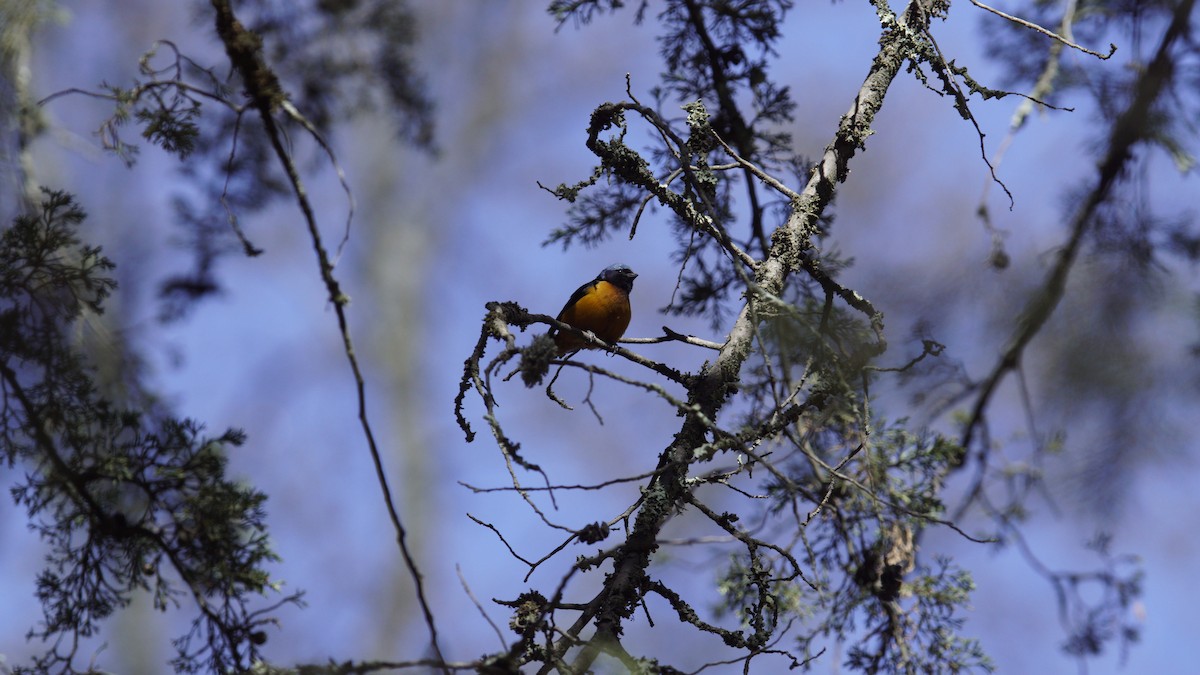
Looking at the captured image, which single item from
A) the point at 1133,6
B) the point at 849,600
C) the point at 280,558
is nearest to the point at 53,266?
the point at 280,558

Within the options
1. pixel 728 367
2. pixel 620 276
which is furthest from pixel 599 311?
pixel 728 367

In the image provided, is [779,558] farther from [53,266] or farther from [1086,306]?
[53,266]

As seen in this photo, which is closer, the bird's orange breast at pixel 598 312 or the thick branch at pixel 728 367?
the thick branch at pixel 728 367

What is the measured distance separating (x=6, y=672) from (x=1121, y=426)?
8.65ft

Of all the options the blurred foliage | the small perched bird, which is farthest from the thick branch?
the small perched bird

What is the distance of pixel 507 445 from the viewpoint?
87.6 inches

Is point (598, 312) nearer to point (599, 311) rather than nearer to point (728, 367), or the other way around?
point (599, 311)

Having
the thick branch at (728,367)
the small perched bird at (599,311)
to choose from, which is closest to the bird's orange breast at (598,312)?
the small perched bird at (599,311)

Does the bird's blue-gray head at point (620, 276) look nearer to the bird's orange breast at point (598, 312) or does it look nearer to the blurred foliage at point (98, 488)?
the bird's orange breast at point (598, 312)

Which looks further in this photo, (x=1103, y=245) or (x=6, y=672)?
(x=1103, y=245)

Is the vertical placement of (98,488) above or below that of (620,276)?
below

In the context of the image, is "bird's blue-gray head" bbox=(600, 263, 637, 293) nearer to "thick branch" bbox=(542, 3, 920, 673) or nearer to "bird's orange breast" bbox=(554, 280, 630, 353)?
"bird's orange breast" bbox=(554, 280, 630, 353)

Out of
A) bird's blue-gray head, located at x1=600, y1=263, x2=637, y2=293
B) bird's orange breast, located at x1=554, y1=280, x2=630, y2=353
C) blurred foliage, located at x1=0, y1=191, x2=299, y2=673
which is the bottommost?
blurred foliage, located at x1=0, y1=191, x2=299, y2=673

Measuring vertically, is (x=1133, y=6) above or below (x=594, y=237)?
above
